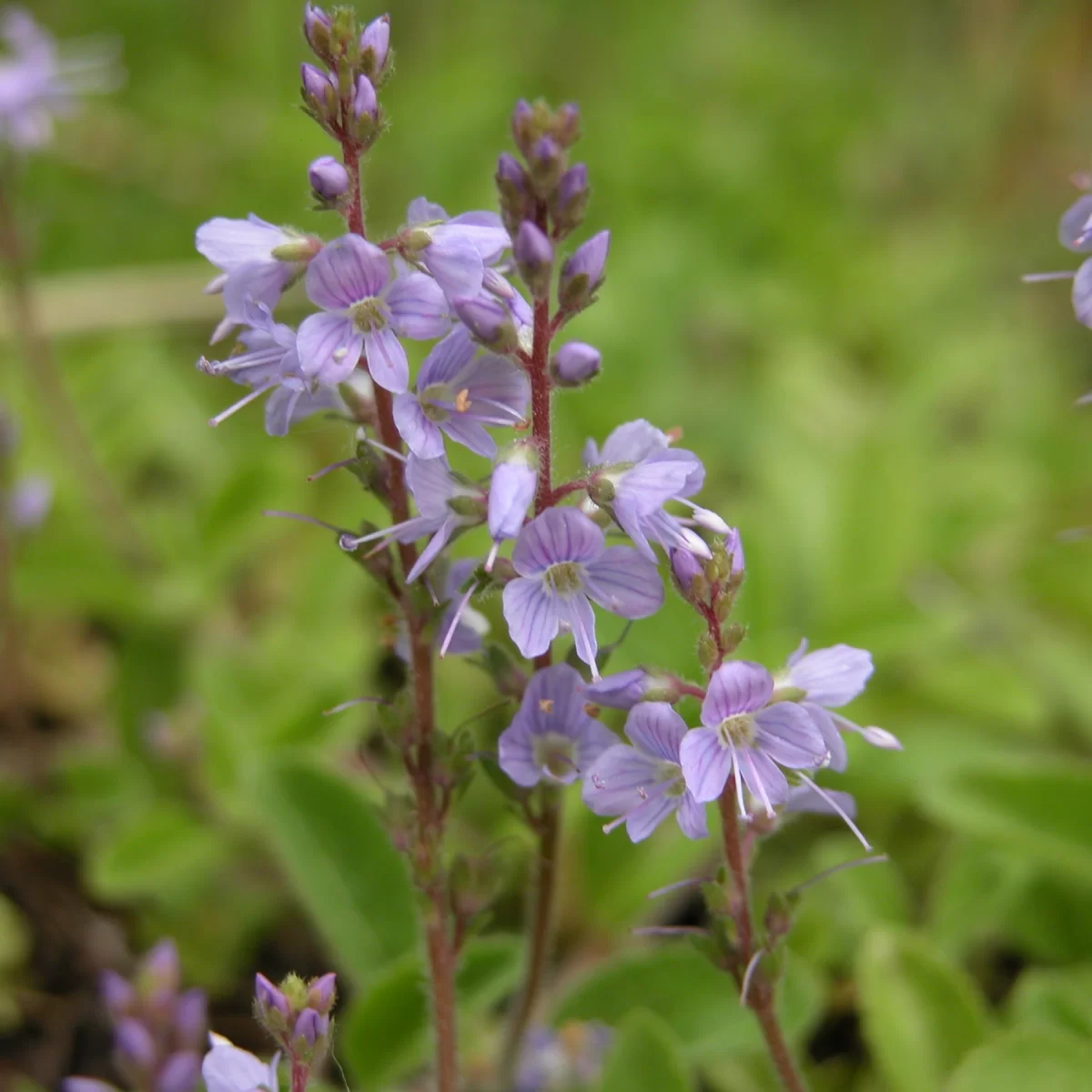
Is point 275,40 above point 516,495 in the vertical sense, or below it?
below

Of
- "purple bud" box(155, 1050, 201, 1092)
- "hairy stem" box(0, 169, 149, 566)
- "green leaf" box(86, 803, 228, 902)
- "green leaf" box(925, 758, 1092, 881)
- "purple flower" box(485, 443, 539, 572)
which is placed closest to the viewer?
"purple flower" box(485, 443, 539, 572)

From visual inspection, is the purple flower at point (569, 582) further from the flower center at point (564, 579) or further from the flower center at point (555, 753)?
the flower center at point (555, 753)

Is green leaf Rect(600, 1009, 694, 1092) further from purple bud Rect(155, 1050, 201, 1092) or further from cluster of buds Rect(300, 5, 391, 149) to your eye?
cluster of buds Rect(300, 5, 391, 149)

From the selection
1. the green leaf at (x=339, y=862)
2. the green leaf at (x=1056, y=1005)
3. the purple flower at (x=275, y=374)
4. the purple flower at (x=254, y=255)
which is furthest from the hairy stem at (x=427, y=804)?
the green leaf at (x=1056, y=1005)

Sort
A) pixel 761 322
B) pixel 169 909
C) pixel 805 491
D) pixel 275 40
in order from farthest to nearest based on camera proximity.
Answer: pixel 275 40 < pixel 761 322 < pixel 805 491 < pixel 169 909

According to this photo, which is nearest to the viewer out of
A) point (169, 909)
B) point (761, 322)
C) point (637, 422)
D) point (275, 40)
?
point (637, 422)

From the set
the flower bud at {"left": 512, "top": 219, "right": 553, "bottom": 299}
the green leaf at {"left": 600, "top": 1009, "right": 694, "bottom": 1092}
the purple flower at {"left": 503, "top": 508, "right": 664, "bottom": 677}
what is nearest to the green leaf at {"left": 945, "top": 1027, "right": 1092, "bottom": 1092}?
the green leaf at {"left": 600, "top": 1009, "right": 694, "bottom": 1092}

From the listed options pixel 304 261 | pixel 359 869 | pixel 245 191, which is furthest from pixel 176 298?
pixel 304 261

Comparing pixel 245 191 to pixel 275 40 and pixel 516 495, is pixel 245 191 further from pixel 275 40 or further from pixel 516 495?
pixel 516 495
